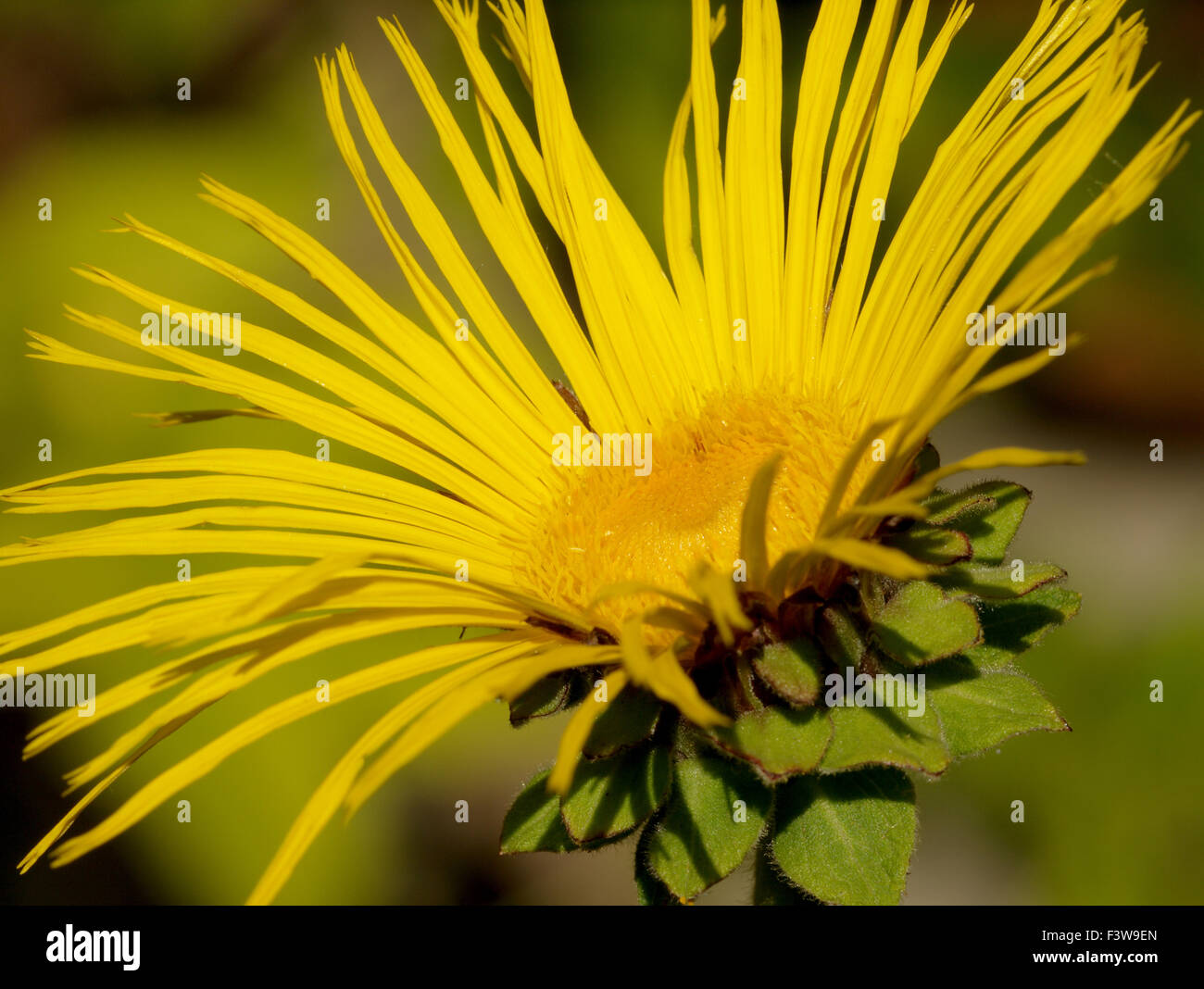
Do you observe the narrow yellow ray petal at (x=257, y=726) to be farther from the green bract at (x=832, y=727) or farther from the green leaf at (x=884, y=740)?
the green leaf at (x=884, y=740)

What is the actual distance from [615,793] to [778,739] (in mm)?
278

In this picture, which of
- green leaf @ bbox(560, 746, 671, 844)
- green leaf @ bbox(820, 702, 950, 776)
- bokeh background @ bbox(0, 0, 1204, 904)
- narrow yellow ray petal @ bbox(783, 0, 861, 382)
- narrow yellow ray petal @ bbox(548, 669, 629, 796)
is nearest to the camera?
narrow yellow ray petal @ bbox(548, 669, 629, 796)

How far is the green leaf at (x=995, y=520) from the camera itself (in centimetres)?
177

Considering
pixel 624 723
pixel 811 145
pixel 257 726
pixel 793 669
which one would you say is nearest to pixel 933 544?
pixel 793 669

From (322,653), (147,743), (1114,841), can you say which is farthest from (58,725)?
(1114,841)

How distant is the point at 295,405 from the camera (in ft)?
7.10

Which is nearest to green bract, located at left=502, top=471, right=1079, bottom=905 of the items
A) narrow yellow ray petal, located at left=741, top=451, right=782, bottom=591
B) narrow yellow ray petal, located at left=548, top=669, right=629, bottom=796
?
narrow yellow ray petal, located at left=741, top=451, right=782, bottom=591

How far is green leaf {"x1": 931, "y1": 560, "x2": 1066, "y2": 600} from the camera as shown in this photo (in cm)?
168

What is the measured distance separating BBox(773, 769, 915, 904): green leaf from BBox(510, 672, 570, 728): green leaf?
15.1 inches

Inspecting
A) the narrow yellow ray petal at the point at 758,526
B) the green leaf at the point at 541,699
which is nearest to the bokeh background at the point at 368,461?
the green leaf at the point at 541,699

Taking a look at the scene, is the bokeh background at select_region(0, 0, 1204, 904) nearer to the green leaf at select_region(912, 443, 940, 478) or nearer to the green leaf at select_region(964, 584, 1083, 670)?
the green leaf at select_region(964, 584, 1083, 670)

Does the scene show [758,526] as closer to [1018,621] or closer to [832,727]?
[832,727]

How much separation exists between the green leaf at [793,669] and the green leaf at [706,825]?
166 millimetres

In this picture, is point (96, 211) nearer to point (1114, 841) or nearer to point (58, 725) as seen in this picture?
point (58, 725)
